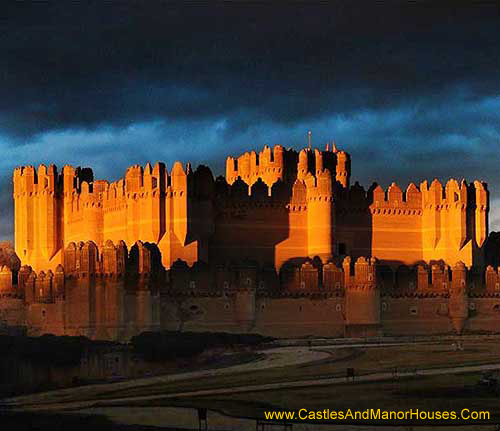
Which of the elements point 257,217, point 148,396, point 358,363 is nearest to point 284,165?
point 257,217

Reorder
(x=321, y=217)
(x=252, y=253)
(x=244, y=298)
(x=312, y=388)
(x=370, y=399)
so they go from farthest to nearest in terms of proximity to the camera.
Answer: (x=252, y=253), (x=321, y=217), (x=244, y=298), (x=312, y=388), (x=370, y=399)

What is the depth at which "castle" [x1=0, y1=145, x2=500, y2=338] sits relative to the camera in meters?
79.1

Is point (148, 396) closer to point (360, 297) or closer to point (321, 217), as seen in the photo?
point (360, 297)

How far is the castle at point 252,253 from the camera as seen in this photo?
260 feet

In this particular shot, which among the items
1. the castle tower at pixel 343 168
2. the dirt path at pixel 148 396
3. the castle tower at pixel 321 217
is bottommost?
the dirt path at pixel 148 396

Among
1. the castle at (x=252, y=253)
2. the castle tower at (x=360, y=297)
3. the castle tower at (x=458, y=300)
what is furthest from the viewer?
the castle tower at (x=458, y=300)

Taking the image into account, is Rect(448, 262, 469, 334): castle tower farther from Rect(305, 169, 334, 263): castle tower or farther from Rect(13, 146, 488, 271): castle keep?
Rect(305, 169, 334, 263): castle tower

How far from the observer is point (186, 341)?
3000 inches

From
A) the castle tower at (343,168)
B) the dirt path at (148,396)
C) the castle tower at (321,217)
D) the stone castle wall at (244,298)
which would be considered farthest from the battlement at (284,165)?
the dirt path at (148,396)

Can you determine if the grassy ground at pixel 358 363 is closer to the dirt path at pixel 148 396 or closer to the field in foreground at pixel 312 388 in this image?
the field in foreground at pixel 312 388

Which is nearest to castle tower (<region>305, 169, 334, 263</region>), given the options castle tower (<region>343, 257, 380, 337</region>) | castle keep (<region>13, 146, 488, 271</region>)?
castle keep (<region>13, 146, 488, 271</region>)

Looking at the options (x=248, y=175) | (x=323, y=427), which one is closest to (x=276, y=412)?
(x=323, y=427)

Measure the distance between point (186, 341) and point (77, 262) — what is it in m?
7.60

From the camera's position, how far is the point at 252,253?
8988 cm
